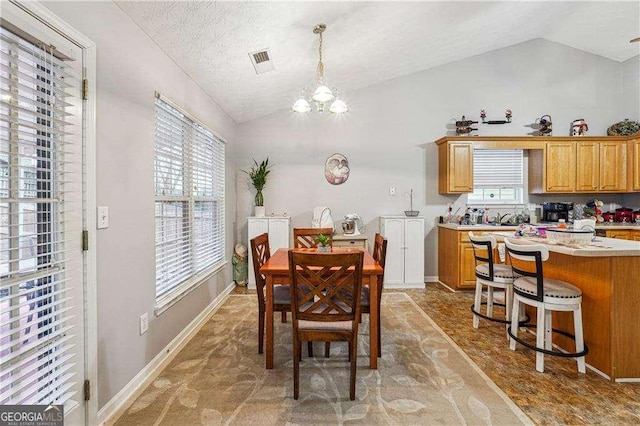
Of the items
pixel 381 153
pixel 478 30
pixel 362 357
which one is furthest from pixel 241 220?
pixel 478 30

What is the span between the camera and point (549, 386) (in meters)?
2.10

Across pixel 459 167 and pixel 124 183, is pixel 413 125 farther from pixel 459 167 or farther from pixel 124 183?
pixel 124 183

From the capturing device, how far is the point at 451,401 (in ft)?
6.38

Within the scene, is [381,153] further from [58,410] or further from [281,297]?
[58,410]

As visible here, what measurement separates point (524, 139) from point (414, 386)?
4.11 metres

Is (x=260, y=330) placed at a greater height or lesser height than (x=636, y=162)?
lesser

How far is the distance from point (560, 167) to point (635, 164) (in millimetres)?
1013

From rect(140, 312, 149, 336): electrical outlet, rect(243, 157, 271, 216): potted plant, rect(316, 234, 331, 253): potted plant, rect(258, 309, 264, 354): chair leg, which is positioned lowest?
rect(258, 309, 264, 354): chair leg

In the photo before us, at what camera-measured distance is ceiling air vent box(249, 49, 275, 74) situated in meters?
2.94

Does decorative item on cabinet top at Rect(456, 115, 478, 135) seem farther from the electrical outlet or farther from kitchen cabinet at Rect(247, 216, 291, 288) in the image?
the electrical outlet

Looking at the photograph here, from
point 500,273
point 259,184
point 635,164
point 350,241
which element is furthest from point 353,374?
point 635,164

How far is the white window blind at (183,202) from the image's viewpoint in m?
2.54

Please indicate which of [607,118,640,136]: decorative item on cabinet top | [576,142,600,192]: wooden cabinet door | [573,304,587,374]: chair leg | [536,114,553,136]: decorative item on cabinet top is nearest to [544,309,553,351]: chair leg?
[573,304,587,374]: chair leg

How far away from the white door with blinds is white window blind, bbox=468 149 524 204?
5033 millimetres
